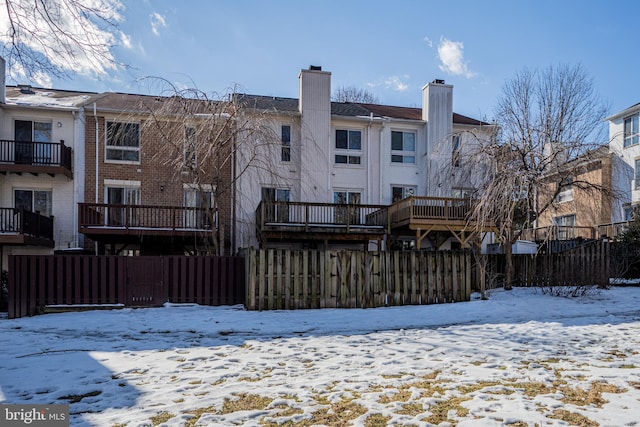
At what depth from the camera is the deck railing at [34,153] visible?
60.6 ft

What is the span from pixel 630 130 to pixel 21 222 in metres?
32.4

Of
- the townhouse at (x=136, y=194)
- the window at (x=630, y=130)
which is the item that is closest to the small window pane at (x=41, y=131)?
the townhouse at (x=136, y=194)

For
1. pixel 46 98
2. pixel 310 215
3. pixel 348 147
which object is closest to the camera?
pixel 310 215

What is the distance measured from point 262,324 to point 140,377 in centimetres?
433

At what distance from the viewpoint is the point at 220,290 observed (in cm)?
1271

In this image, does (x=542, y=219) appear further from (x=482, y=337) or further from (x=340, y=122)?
(x=482, y=337)

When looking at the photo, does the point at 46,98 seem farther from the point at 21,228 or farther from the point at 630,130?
the point at 630,130

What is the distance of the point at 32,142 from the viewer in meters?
18.3

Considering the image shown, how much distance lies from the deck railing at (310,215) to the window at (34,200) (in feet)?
29.3

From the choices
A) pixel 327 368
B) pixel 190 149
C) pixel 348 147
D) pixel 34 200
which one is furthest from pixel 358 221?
pixel 327 368

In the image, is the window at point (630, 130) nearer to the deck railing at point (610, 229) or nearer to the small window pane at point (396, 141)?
the deck railing at point (610, 229)

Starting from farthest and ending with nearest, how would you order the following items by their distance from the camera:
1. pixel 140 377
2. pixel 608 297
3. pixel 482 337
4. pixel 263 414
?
1. pixel 608 297
2. pixel 482 337
3. pixel 140 377
4. pixel 263 414

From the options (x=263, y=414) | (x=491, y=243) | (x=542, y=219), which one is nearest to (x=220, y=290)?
(x=263, y=414)

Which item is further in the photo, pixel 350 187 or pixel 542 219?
pixel 542 219
